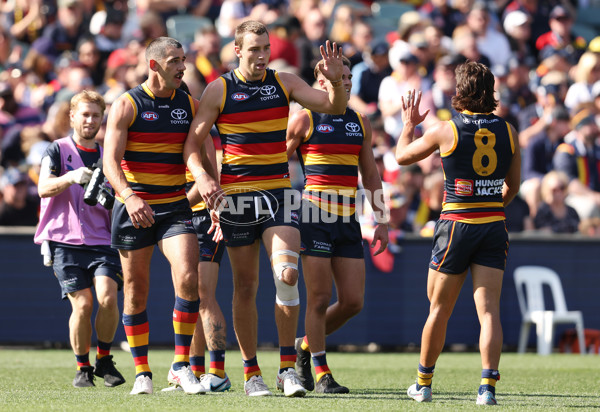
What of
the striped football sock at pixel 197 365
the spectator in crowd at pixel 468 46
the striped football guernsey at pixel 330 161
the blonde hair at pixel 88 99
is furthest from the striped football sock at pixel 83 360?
the spectator in crowd at pixel 468 46

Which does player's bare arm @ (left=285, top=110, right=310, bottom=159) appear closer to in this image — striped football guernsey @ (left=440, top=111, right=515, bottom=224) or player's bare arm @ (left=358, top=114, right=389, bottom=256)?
player's bare arm @ (left=358, top=114, right=389, bottom=256)

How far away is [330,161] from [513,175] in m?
1.72

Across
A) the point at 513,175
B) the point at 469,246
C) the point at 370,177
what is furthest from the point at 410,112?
the point at 370,177

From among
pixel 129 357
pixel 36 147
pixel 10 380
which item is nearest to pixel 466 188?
pixel 10 380

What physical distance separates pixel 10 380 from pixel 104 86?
23.5 feet

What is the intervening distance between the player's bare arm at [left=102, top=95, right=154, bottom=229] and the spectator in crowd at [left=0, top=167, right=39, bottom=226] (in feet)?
18.7

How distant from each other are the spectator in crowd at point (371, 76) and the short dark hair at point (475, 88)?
8354mm

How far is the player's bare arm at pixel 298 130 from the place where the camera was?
8.58m

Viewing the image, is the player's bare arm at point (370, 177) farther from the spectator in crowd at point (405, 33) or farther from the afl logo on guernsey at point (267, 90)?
the spectator in crowd at point (405, 33)

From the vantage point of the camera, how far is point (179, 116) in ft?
25.0

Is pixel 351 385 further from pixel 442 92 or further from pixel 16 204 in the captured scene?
pixel 442 92

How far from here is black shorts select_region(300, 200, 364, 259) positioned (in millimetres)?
8328

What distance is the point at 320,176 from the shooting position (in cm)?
855

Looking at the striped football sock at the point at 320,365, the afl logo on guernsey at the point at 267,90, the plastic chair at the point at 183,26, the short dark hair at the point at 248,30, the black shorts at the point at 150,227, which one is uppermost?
the plastic chair at the point at 183,26
